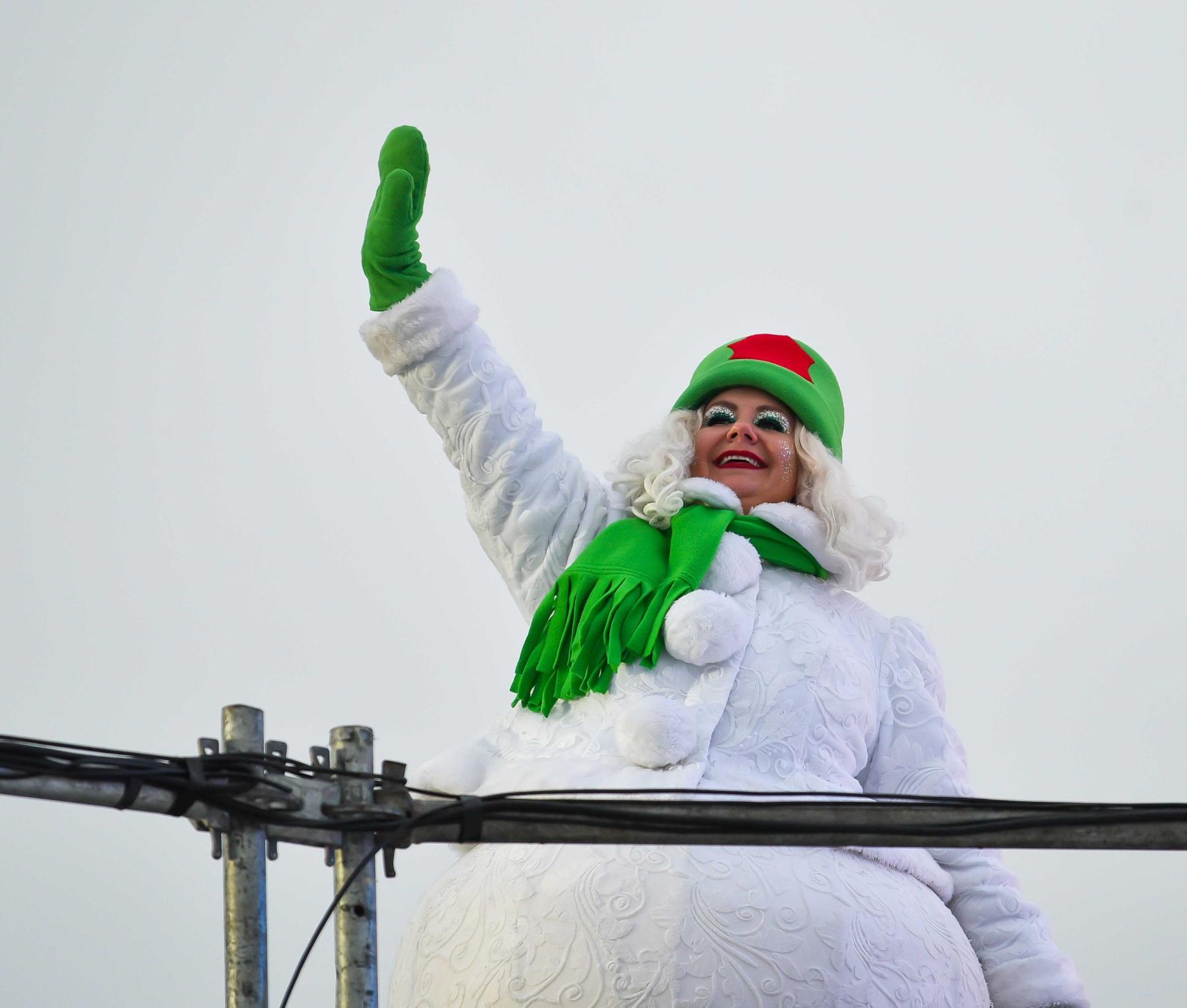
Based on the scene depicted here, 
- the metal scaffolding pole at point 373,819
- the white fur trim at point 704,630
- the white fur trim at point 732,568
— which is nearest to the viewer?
the metal scaffolding pole at point 373,819

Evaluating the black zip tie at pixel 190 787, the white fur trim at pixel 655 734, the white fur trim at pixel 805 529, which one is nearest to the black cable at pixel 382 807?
the black zip tie at pixel 190 787

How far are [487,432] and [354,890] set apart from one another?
5.50 ft

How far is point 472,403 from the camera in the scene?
3.98 m

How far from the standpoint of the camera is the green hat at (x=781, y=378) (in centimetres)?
415

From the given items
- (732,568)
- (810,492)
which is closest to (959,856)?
(732,568)

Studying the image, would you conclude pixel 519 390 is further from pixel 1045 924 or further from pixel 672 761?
pixel 1045 924

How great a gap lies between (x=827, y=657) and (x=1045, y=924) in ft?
2.33

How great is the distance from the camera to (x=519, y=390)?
4.08 m

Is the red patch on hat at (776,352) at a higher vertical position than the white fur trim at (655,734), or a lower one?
higher

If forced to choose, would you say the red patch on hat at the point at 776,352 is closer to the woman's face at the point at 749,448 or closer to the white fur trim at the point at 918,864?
the woman's face at the point at 749,448

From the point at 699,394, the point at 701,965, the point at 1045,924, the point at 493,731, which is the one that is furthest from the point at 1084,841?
the point at 699,394

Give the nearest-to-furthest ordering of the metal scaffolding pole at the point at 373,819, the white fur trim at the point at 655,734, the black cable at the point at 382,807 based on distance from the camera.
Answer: the black cable at the point at 382,807 < the metal scaffolding pole at the point at 373,819 < the white fur trim at the point at 655,734

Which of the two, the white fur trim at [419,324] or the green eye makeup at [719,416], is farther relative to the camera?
the green eye makeup at [719,416]

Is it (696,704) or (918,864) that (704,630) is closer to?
(696,704)
